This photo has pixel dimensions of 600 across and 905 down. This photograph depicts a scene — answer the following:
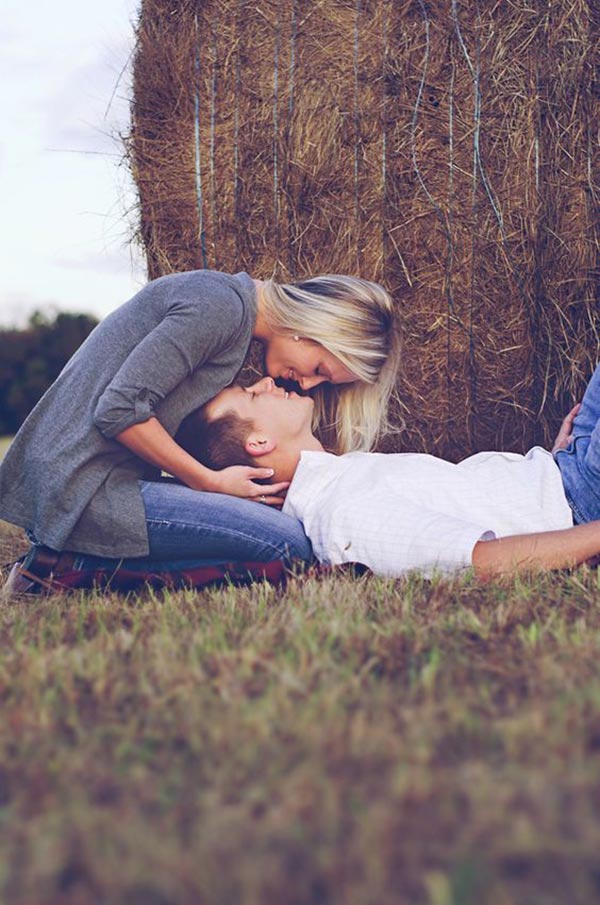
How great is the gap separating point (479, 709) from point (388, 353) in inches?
91.2

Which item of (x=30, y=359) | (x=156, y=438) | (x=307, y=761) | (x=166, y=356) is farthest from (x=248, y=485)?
(x=30, y=359)

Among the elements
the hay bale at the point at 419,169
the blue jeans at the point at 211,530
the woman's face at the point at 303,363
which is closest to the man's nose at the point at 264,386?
the woman's face at the point at 303,363

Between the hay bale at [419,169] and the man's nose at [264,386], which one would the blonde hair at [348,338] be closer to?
the man's nose at [264,386]

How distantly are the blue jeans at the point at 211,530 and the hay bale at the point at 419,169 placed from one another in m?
1.15

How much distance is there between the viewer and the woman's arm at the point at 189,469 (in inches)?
117

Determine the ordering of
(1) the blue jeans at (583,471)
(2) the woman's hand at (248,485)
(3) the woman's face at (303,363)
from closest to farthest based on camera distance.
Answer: (1) the blue jeans at (583,471), (2) the woman's hand at (248,485), (3) the woman's face at (303,363)

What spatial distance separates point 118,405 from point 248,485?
54cm

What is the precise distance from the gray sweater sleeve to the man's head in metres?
0.22

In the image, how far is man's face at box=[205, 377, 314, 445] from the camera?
3.32 meters

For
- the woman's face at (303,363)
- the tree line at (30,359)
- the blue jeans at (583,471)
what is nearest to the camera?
the blue jeans at (583,471)

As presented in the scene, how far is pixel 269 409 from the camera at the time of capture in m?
3.36

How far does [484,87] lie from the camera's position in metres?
3.82

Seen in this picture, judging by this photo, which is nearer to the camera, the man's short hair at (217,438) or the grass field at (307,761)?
the grass field at (307,761)

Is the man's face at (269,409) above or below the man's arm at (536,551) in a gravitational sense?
above
